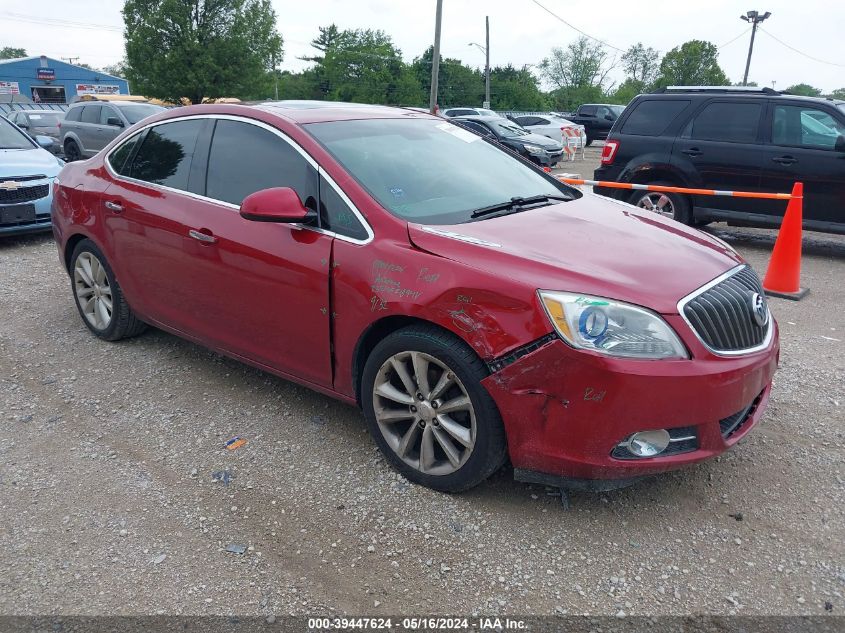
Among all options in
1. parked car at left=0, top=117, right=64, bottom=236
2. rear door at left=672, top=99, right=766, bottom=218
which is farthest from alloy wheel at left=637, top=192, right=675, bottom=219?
parked car at left=0, top=117, right=64, bottom=236

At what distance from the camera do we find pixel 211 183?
153 inches

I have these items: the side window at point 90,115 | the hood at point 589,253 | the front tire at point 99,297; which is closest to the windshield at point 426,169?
the hood at point 589,253

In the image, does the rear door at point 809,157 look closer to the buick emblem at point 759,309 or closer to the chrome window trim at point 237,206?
the buick emblem at point 759,309

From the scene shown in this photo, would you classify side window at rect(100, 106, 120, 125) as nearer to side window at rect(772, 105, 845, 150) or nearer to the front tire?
the front tire

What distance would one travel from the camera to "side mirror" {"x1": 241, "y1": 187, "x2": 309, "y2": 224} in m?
3.23

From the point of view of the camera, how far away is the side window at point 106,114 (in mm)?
16203

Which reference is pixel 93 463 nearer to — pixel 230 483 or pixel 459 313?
pixel 230 483

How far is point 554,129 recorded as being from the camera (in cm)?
2423

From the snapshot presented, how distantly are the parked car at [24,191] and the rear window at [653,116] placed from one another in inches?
282

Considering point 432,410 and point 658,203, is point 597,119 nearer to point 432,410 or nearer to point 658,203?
point 658,203

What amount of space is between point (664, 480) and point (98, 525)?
2.53m

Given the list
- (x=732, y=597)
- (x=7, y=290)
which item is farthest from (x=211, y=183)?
(x=7, y=290)

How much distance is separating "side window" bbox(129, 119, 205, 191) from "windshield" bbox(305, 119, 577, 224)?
94cm

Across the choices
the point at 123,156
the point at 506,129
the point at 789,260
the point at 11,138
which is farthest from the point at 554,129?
the point at 123,156
